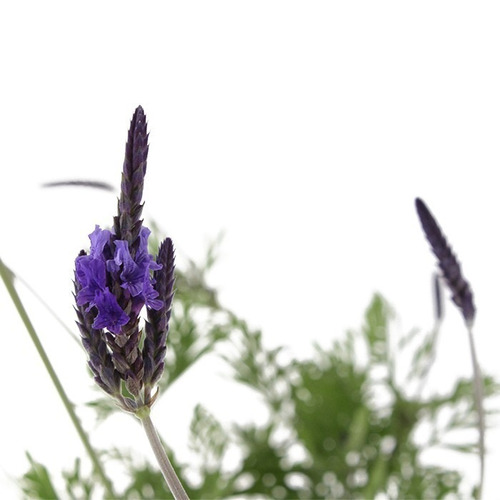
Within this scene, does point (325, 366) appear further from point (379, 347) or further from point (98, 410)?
point (98, 410)

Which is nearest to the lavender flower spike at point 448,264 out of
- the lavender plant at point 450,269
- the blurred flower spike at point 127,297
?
the lavender plant at point 450,269

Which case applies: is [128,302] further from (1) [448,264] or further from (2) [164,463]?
(1) [448,264]

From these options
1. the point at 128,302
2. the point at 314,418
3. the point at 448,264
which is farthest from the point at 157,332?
the point at 314,418

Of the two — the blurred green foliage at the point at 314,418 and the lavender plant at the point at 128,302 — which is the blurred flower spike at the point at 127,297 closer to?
the lavender plant at the point at 128,302

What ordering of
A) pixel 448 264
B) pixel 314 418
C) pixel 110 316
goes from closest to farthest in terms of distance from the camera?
pixel 110 316 → pixel 448 264 → pixel 314 418

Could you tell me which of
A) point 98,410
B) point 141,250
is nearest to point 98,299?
point 141,250

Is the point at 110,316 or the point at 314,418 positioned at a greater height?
the point at 110,316
